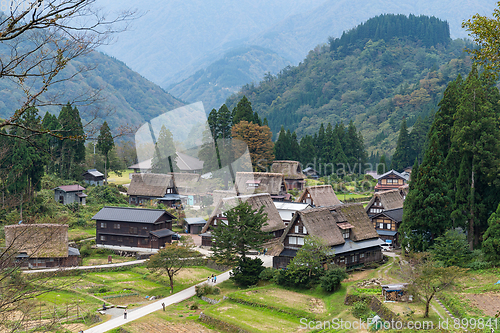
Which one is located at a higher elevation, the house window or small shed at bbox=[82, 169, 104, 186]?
small shed at bbox=[82, 169, 104, 186]

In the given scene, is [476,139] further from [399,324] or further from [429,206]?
[399,324]

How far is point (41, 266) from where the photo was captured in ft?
109

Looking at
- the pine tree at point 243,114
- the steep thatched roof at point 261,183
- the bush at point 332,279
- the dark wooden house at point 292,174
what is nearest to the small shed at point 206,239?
the steep thatched roof at point 261,183

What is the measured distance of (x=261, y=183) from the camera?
164ft

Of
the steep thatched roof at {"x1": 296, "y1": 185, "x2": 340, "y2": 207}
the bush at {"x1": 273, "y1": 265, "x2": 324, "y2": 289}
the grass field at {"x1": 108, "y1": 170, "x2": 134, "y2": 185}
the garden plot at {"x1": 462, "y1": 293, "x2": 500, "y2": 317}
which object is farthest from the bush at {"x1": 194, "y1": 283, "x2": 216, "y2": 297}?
the grass field at {"x1": 108, "y1": 170, "x2": 134, "y2": 185}

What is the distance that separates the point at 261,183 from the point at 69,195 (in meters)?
21.4

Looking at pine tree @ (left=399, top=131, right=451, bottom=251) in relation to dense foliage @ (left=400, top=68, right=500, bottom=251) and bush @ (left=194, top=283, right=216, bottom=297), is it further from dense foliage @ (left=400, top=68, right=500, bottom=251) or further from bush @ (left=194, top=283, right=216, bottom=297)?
bush @ (left=194, top=283, right=216, bottom=297)

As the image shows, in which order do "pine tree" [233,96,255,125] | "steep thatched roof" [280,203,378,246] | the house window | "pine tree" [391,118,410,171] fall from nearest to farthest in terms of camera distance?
1. "steep thatched roof" [280,203,378,246]
2. the house window
3. "pine tree" [233,96,255,125]
4. "pine tree" [391,118,410,171]

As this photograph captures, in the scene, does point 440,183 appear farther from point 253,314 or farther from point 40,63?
point 40,63

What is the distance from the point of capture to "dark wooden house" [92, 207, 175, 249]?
3769 centimetres

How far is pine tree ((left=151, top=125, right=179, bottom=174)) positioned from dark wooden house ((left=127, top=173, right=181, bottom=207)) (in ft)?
16.2

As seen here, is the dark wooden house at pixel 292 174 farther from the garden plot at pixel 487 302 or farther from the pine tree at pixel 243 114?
the garden plot at pixel 487 302

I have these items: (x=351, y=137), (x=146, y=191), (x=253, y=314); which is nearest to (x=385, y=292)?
(x=253, y=314)

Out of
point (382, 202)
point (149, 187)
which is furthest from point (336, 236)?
point (149, 187)
